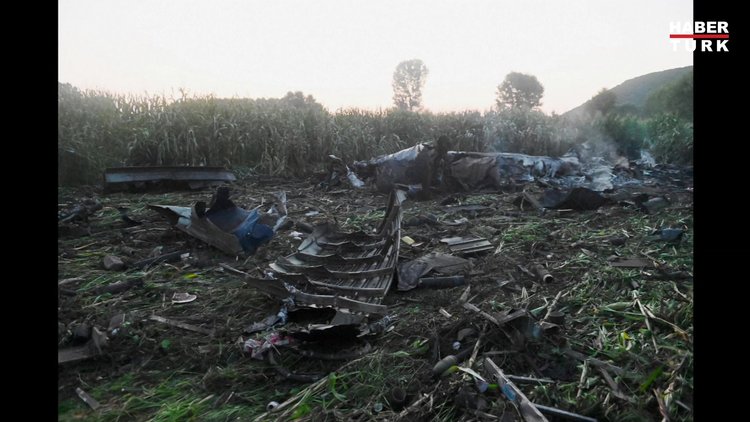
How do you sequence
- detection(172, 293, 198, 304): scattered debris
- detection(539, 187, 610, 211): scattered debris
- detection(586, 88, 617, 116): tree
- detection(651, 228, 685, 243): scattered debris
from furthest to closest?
detection(586, 88, 617, 116): tree
detection(539, 187, 610, 211): scattered debris
detection(651, 228, 685, 243): scattered debris
detection(172, 293, 198, 304): scattered debris

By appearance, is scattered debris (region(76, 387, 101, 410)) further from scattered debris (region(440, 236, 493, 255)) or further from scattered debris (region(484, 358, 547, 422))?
scattered debris (region(440, 236, 493, 255))

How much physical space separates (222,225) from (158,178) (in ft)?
11.7

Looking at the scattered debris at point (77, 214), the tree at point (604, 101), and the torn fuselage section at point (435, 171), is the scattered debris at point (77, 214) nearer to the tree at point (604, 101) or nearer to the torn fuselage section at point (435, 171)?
the torn fuselage section at point (435, 171)

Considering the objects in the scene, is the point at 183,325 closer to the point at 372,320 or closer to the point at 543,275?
the point at 372,320

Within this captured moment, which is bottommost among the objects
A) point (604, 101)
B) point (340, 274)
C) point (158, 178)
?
point (340, 274)

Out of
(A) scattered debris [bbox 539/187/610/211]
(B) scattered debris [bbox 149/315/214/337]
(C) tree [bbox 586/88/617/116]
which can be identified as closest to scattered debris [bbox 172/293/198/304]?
(B) scattered debris [bbox 149/315/214/337]

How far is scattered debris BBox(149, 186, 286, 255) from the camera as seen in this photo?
4.12 metres

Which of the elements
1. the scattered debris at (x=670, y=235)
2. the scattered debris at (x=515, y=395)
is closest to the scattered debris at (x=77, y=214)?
the scattered debris at (x=515, y=395)

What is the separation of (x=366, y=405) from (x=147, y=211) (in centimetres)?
518

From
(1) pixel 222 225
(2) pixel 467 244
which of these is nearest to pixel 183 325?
(1) pixel 222 225

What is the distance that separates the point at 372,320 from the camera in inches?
106

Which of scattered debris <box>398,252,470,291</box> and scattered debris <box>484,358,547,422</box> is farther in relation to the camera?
scattered debris <box>398,252,470,291</box>

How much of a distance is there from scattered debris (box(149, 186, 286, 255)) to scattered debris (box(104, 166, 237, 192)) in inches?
124
